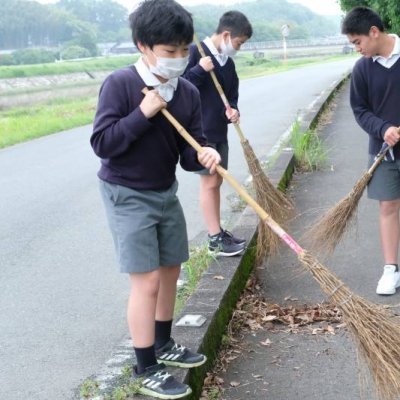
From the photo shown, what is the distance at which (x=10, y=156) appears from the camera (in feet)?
36.6

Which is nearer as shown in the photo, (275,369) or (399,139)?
(275,369)

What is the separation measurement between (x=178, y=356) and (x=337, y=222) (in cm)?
180

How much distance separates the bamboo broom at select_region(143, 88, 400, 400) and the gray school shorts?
11.4 inches

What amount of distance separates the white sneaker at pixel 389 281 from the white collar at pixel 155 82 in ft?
6.44

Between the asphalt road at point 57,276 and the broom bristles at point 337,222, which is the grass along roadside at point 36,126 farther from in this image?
the broom bristles at point 337,222

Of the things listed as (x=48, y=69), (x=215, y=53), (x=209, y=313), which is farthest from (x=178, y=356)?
(x=48, y=69)

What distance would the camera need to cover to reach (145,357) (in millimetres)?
2768

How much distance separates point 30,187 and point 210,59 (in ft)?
15.5

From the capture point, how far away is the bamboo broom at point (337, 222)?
4.25m

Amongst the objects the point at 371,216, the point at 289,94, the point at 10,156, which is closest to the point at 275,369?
the point at 371,216

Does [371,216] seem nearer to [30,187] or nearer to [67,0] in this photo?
[30,187]

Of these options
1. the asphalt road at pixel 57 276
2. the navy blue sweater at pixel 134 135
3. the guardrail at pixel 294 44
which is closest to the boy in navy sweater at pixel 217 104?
the asphalt road at pixel 57 276

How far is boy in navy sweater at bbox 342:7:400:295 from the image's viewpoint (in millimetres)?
3838

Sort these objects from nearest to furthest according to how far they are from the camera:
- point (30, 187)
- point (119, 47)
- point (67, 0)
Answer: point (30, 187) → point (119, 47) → point (67, 0)
